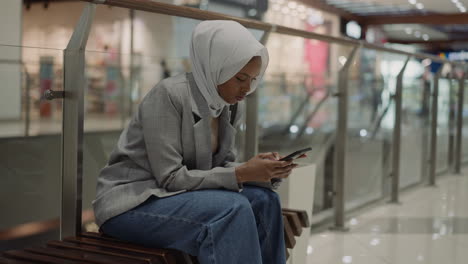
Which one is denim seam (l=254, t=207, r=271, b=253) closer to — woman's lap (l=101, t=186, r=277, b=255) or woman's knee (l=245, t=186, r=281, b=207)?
woman's knee (l=245, t=186, r=281, b=207)

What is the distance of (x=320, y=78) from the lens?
398 cm

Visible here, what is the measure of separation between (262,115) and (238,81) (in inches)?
63.2

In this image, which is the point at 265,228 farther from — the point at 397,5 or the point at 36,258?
the point at 397,5

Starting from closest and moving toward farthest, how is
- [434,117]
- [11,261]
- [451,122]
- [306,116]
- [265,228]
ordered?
[11,261]
[265,228]
[306,116]
[434,117]
[451,122]

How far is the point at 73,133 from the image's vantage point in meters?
1.96

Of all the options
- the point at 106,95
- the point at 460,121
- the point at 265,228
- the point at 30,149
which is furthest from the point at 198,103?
the point at 460,121

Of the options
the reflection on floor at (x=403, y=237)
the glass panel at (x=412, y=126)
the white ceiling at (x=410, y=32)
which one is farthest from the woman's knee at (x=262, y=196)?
the white ceiling at (x=410, y=32)

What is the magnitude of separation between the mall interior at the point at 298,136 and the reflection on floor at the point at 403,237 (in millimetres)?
11

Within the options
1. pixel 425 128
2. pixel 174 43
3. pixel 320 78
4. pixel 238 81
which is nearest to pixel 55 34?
pixel 174 43

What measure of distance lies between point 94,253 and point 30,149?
524 mm

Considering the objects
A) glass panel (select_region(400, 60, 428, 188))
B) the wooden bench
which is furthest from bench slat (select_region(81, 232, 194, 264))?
glass panel (select_region(400, 60, 428, 188))

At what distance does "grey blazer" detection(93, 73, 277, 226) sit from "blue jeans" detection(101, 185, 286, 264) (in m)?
0.04

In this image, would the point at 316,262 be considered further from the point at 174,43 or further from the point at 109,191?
the point at 174,43

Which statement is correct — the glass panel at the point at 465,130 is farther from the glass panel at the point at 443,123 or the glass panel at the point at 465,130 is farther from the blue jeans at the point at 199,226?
the blue jeans at the point at 199,226
